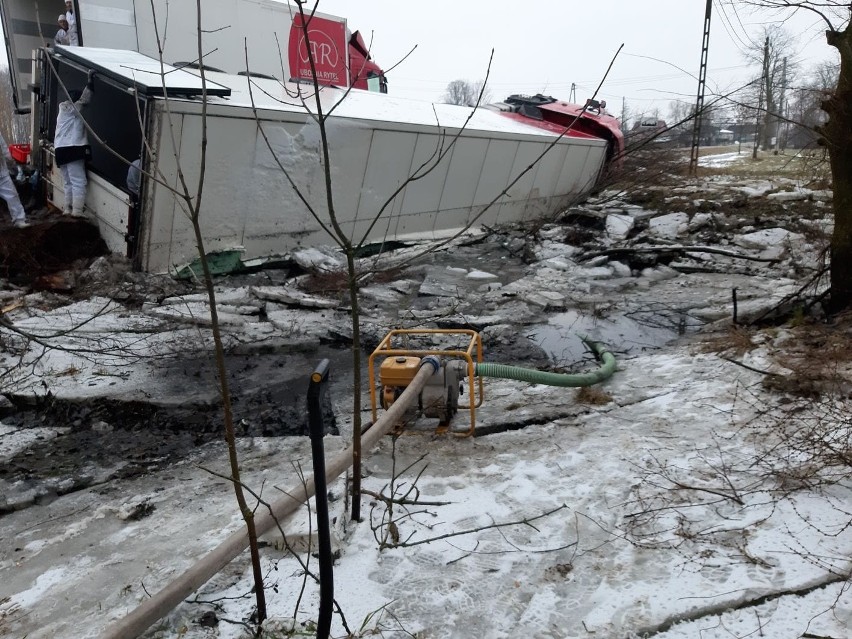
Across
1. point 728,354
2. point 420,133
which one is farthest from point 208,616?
point 420,133

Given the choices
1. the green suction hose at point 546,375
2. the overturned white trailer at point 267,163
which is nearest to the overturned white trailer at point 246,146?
the overturned white trailer at point 267,163

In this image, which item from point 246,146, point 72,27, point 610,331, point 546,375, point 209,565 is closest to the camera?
point 209,565

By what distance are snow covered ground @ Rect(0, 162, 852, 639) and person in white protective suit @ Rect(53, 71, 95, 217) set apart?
9.44ft

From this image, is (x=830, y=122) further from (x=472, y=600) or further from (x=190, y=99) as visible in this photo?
(x=190, y=99)

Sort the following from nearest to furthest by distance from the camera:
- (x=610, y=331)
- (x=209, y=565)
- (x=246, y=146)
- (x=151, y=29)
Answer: (x=209, y=565)
(x=610, y=331)
(x=246, y=146)
(x=151, y=29)

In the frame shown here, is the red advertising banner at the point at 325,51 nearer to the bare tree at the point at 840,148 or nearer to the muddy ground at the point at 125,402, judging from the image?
the muddy ground at the point at 125,402

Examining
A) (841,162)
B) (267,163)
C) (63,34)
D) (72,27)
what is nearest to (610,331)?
(841,162)

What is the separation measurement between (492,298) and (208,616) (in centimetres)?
608

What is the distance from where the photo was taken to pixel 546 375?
4699mm

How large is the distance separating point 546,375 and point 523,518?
5.17 ft

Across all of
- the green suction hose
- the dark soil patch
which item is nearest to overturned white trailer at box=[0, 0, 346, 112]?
the dark soil patch

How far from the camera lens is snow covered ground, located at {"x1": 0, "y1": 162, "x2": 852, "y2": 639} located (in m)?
2.57

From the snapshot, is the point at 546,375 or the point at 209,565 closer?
the point at 209,565

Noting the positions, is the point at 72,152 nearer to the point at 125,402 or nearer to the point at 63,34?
the point at 63,34
